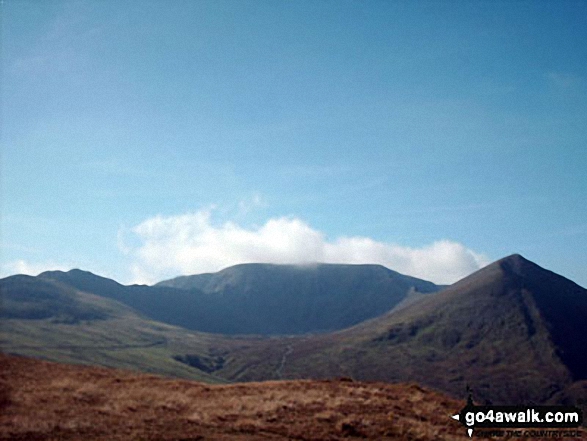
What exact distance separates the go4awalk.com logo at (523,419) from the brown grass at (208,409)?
47.4 inches

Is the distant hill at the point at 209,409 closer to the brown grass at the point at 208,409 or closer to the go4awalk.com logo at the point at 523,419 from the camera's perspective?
the brown grass at the point at 208,409

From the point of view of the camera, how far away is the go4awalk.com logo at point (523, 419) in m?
29.8

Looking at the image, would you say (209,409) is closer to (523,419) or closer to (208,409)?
(208,409)

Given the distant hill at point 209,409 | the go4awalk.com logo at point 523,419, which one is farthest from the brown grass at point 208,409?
the go4awalk.com logo at point 523,419

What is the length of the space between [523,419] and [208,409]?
18732 mm

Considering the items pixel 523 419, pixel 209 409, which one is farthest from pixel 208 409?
pixel 523 419

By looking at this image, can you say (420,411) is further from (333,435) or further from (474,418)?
(333,435)

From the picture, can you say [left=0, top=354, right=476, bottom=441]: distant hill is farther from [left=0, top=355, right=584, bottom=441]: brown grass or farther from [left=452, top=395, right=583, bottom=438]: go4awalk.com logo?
[left=452, top=395, right=583, bottom=438]: go4awalk.com logo

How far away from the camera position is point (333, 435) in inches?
1094

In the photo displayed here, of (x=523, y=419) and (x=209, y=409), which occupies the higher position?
(x=523, y=419)

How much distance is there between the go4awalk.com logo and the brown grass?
120 centimetres

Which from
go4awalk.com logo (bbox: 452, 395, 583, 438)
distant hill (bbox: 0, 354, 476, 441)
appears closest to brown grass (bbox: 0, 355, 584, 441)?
distant hill (bbox: 0, 354, 476, 441)

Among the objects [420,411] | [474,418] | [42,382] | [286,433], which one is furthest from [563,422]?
[42,382]

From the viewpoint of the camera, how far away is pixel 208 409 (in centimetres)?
3209
